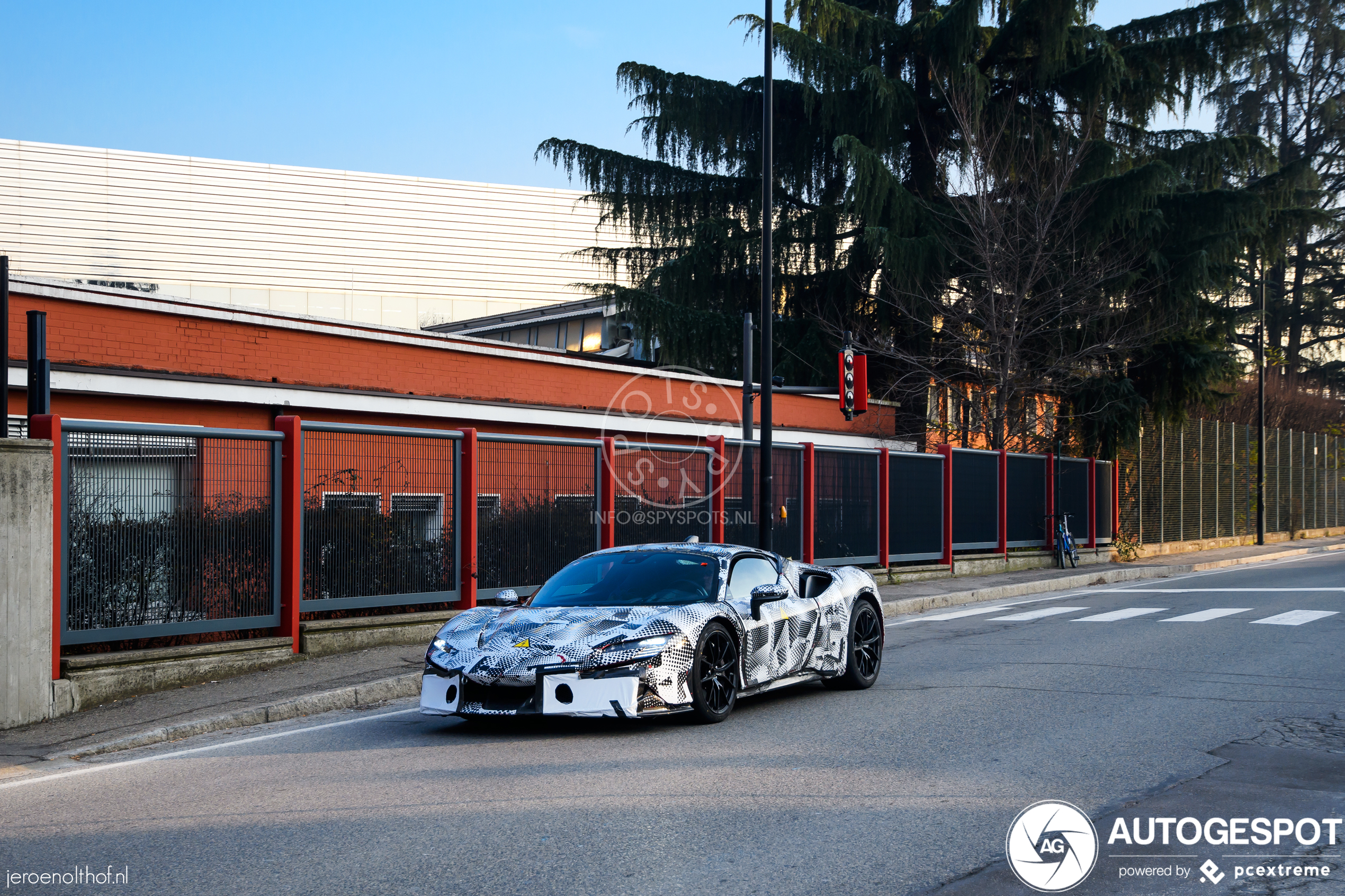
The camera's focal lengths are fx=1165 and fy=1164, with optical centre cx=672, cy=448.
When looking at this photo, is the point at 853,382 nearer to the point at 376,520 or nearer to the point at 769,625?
the point at 376,520

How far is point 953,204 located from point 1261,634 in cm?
1793

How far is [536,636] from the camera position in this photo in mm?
7895

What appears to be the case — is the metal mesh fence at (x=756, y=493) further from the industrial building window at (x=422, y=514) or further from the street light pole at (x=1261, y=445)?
the street light pole at (x=1261, y=445)

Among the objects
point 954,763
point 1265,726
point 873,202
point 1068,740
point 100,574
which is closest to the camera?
point 954,763

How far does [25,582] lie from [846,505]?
14228 mm

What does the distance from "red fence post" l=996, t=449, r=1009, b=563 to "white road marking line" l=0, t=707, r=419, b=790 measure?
18487 millimetres

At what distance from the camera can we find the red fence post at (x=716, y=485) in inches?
690

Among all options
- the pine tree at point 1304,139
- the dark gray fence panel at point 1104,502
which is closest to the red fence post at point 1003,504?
the dark gray fence panel at point 1104,502

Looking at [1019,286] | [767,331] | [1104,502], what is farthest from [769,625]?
[1104,502]

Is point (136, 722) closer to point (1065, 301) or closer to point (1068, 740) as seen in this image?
point (1068, 740)

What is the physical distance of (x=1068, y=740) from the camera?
297 inches

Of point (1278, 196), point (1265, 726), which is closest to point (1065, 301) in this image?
point (1278, 196)

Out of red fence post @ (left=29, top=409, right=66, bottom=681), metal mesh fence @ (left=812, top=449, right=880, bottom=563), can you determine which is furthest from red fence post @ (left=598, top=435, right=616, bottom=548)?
red fence post @ (left=29, top=409, right=66, bottom=681)

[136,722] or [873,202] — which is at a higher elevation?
[873,202]
